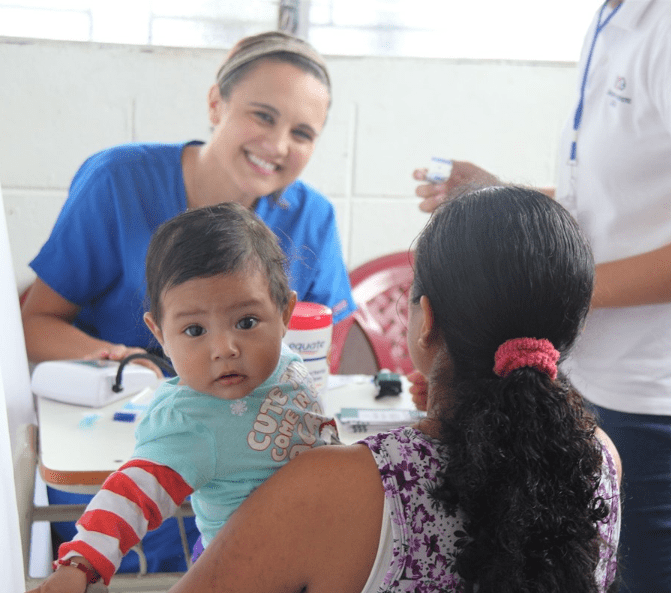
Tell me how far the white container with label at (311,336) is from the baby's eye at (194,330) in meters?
0.44

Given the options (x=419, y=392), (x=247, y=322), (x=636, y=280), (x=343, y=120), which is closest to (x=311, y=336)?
(x=419, y=392)

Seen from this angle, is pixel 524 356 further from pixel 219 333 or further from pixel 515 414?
pixel 219 333

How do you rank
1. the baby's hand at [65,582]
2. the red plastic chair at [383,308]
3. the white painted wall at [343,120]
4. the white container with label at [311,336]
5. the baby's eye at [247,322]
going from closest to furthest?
1. the baby's hand at [65,582]
2. the baby's eye at [247,322]
3. the white container with label at [311,336]
4. the white painted wall at [343,120]
5. the red plastic chair at [383,308]

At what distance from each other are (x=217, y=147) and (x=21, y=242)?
1.14m

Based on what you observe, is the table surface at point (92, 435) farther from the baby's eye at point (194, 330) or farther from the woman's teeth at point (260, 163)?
the woman's teeth at point (260, 163)

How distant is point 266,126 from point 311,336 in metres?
0.67

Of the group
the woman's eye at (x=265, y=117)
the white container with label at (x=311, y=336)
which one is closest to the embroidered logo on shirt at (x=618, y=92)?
the white container with label at (x=311, y=336)

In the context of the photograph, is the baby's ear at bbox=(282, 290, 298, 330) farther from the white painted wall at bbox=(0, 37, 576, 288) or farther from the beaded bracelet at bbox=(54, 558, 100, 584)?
the white painted wall at bbox=(0, 37, 576, 288)

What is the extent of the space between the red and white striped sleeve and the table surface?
397mm

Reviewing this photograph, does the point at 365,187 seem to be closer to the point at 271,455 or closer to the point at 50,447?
the point at 50,447

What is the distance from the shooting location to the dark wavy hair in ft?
2.61

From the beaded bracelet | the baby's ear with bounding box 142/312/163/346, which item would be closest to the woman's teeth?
the baby's ear with bounding box 142/312/163/346

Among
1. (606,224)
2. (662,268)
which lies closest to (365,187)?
(606,224)

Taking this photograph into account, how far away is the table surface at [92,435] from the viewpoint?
49.2 inches
